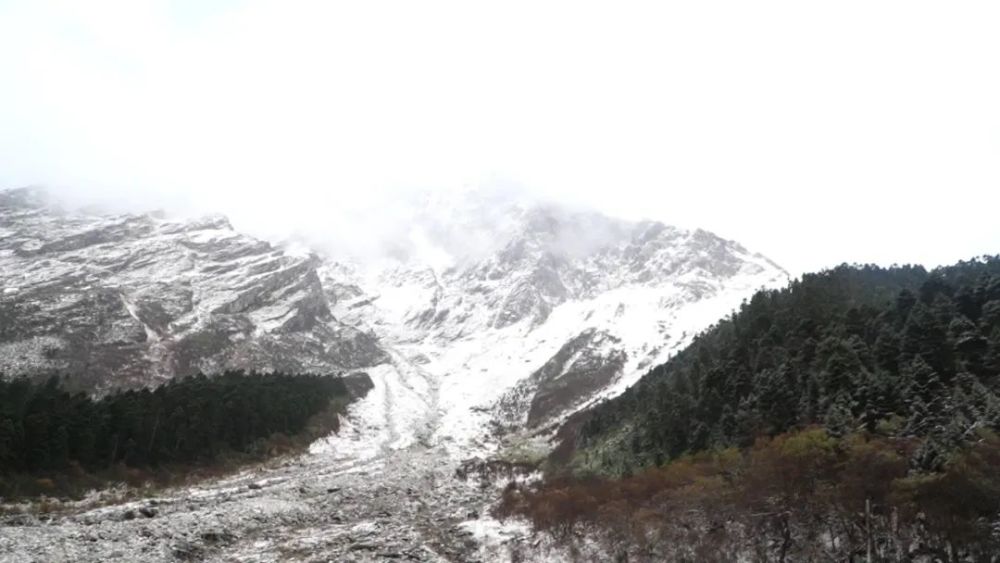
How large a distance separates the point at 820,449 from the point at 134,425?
233 ft

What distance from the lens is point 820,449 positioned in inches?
1604

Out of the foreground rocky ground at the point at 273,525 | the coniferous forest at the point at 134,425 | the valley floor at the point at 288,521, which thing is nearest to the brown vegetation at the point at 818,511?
the foreground rocky ground at the point at 273,525

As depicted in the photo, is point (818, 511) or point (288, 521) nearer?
point (818, 511)

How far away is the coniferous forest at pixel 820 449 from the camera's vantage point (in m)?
34.6

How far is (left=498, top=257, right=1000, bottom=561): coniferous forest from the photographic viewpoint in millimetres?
34562

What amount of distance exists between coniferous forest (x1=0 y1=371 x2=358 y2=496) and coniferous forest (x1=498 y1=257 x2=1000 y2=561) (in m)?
41.7

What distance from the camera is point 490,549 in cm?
4984

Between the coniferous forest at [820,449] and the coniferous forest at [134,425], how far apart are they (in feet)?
137

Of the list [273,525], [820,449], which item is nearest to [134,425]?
[273,525]

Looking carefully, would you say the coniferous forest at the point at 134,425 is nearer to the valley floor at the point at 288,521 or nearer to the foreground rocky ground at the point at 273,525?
the valley floor at the point at 288,521

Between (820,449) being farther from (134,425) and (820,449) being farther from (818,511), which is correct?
(134,425)

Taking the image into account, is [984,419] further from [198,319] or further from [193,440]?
[198,319]

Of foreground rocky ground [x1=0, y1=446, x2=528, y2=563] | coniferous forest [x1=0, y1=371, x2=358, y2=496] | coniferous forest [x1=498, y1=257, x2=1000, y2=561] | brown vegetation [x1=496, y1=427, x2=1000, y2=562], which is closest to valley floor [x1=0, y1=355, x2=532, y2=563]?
foreground rocky ground [x1=0, y1=446, x2=528, y2=563]

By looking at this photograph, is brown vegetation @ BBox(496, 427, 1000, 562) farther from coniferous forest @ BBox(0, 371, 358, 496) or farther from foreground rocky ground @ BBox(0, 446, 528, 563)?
coniferous forest @ BBox(0, 371, 358, 496)
